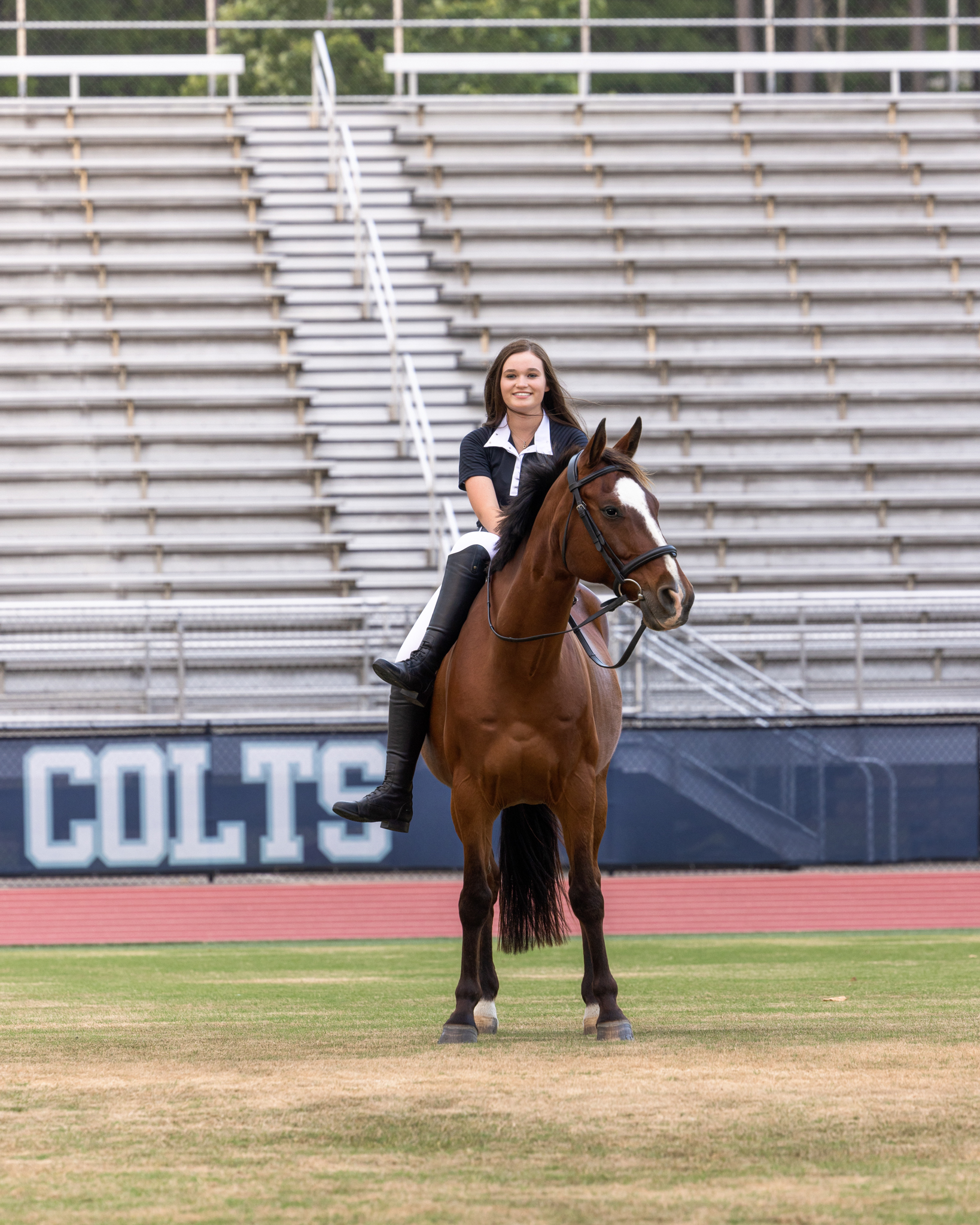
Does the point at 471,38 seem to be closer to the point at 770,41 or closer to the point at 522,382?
the point at 770,41

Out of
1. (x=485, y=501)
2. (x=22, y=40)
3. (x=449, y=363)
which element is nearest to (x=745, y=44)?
(x=449, y=363)

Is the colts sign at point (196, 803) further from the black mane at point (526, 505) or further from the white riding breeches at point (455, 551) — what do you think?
the black mane at point (526, 505)

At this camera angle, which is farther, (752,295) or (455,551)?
(752,295)

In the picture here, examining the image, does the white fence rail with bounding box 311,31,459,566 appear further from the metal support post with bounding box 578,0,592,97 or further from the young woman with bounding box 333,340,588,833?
the young woman with bounding box 333,340,588,833

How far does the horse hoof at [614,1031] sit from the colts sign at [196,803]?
865cm

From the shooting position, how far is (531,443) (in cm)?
684

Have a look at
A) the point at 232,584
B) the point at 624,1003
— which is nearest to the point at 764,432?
the point at 232,584

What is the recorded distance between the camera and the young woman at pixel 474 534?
6.46 metres

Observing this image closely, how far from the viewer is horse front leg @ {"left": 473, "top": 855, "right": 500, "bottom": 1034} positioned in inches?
248

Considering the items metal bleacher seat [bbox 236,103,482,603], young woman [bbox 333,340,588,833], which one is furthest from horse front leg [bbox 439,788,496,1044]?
metal bleacher seat [bbox 236,103,482,603]

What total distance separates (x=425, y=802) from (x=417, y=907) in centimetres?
141

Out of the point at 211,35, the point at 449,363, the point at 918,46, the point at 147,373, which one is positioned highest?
the point at 918,46

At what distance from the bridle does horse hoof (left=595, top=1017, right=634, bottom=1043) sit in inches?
48.9

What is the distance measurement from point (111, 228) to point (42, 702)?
8.28 m
